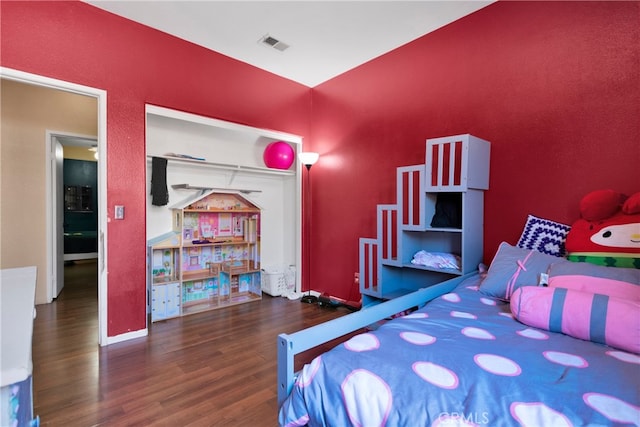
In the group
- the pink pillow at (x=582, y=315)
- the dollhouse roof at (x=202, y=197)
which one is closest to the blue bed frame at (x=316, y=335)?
the pink pillow at (x=582, y=315)

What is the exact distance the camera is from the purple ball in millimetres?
3666

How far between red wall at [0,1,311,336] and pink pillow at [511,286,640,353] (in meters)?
2.79

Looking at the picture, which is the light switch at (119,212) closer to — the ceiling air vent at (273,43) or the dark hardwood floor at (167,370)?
the dark hardwood floor at (167,370)

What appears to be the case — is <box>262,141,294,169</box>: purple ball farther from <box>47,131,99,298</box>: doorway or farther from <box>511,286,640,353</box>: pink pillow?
<box>47,131,99,298</box>: doorway

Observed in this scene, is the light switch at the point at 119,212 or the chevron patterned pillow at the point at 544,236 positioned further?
the light switch at the point at 119,212

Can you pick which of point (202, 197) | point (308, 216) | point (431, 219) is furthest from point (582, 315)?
point (202, 197)

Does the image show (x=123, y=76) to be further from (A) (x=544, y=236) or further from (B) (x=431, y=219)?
(A) (x=544, y=236)

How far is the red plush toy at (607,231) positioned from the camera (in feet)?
5.10

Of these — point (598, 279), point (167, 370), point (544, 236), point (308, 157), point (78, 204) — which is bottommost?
point (167, 370)

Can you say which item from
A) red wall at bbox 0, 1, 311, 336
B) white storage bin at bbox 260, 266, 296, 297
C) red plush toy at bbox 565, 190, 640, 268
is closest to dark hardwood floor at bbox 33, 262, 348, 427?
red wall at bbox 0, 1, 311, 336

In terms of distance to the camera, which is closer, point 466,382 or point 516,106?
point 466,382

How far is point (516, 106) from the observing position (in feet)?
7.17

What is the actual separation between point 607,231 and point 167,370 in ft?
9.12

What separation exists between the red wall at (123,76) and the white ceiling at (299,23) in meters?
0.17
